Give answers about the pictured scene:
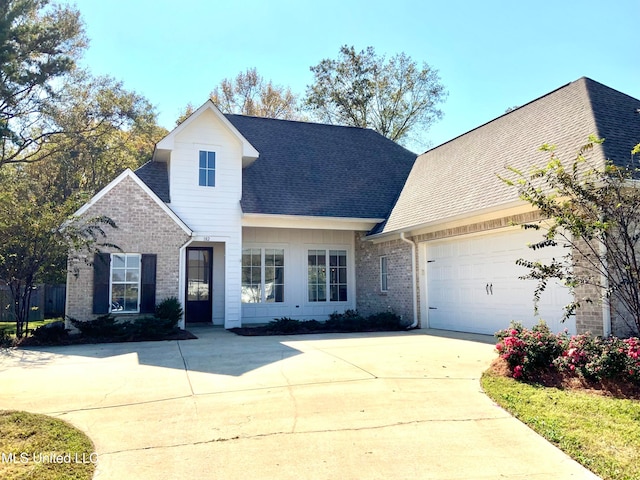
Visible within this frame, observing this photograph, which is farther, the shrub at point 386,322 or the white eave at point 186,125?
the white eave at point 186,125

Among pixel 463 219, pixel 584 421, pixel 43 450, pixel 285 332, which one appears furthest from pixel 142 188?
pixel 584 421

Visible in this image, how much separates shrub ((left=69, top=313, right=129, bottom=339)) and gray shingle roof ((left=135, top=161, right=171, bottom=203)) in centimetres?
415

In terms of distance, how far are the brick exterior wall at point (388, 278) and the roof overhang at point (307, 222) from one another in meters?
0.78

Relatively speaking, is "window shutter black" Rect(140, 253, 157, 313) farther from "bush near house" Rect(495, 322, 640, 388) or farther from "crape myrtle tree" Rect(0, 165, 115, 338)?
"bush near house" Rect(495, 322, 640, 388)

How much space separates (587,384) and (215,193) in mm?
11180

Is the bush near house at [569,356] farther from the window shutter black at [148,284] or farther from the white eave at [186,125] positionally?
the white eave at [186,125]

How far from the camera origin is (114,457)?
4219 mm

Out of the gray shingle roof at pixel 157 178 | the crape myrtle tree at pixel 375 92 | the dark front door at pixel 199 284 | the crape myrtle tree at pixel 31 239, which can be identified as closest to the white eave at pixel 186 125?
the gray shingle roof at pixel 157 178

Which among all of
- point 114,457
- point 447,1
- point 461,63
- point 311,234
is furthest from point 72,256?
point 461,63

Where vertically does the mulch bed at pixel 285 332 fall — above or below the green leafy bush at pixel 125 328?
→ below

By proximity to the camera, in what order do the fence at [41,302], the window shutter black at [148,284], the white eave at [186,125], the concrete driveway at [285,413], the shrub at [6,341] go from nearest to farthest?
1. the concrete driveway at [285,413]
2. the shrub at [6,341]
3. the window shutter black at [148,284]
4. the white eave at [186,125]
5. the fence at [41,302]

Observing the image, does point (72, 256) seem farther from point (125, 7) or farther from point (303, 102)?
point (303, 102)

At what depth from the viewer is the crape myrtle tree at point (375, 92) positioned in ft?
105

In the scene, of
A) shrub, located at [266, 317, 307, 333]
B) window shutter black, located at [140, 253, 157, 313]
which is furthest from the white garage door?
window shutter black, located at [140, 253, 157, 313]
